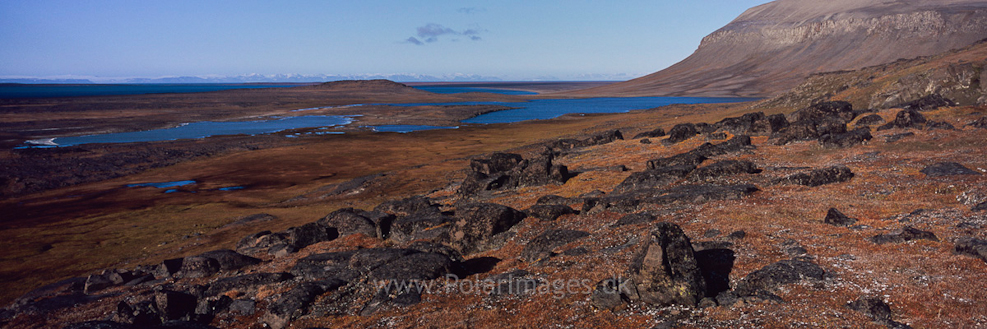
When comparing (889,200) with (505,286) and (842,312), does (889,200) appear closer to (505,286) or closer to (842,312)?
(842,312)

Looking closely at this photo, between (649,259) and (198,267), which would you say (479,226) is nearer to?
(649,259)

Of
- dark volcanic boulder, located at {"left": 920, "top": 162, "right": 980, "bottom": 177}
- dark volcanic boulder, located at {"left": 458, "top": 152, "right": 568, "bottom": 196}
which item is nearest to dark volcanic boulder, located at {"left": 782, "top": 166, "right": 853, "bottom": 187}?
dark volcanic boulder, located at {"left": 920, "top": 162, "right": 980, "bottom": 177}

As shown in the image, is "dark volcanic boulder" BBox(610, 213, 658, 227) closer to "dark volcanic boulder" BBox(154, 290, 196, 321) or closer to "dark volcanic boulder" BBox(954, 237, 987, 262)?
"dark volcanic boulder" BBox(954, 237, 987, 262)

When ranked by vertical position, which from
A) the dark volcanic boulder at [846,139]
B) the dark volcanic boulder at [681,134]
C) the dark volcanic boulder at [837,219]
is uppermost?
the dark volcanic boulder at [846,139]

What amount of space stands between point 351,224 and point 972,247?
2785 centimetres

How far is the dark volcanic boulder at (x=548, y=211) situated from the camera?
26.3 metres

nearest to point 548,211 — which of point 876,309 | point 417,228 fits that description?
point 417,228

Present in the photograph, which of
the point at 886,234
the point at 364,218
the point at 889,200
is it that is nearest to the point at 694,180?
the point at 889,200

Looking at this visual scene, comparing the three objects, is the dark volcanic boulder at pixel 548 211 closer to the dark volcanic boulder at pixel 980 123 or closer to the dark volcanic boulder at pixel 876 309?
the dark volcanic boulder at pixel 876 309

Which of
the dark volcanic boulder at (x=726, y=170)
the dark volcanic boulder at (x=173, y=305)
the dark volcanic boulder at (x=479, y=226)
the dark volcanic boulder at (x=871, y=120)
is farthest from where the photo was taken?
the dark volcanic boulder at (x=871, y=120)

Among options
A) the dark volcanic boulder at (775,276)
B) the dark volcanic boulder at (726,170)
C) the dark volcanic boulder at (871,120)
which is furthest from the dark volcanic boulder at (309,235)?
the dark volcanic boulder at (871,120)

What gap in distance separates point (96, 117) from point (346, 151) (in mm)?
94548

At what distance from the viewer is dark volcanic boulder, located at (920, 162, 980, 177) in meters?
24.4

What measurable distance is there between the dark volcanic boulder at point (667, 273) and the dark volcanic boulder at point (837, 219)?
8.93 m
